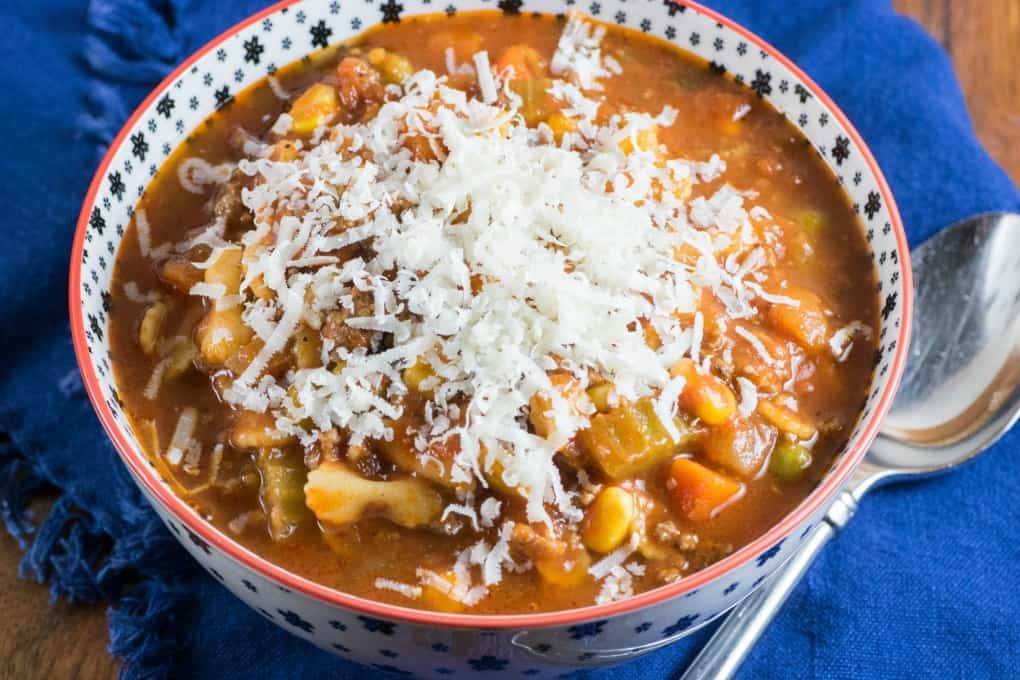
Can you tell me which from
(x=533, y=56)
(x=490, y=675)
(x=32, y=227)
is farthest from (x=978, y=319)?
(x=32, y=227)

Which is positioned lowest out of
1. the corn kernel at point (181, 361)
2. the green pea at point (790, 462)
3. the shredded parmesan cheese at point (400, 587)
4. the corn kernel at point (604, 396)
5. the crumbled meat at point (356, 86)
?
the shredded parmesan cheese at point (400, 587)

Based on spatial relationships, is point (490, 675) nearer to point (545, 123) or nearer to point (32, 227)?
point (545, 123)

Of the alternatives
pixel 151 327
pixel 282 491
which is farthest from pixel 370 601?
pixel 151 327

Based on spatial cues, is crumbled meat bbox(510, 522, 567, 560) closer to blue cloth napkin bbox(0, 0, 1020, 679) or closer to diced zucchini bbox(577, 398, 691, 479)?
diced zucchini bbox(577, 398, 691, 479)

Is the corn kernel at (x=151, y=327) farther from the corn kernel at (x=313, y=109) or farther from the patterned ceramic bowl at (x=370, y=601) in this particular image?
the corn kernel at (x=313, y=109)

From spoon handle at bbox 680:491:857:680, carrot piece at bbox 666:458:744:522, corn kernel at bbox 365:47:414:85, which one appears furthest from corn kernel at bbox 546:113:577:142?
spoon handle at bbox 680:491:857:680

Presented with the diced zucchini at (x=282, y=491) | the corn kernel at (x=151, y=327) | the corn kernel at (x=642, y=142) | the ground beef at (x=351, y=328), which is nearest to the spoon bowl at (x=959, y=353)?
the corn kernel at (x=642, y=142)

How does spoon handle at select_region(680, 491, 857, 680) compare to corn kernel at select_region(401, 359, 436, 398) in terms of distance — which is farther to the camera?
spoon handle at select_region(680, 491, 857, 680)
